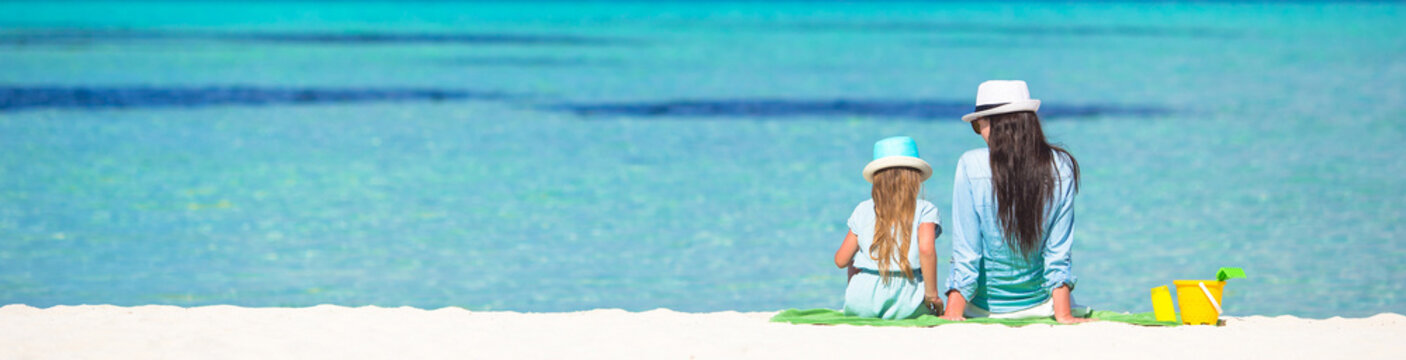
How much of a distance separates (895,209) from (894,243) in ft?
0.44

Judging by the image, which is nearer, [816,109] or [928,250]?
[928,250]

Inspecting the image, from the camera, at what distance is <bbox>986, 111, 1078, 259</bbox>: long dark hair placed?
6496 millimetres

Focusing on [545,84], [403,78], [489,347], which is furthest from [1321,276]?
[403,78]

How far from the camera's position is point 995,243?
6641 millimetres

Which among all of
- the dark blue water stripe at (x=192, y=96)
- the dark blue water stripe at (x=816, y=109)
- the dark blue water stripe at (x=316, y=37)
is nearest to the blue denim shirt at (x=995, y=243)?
the dark blue water stripe at (x=816, y=109)

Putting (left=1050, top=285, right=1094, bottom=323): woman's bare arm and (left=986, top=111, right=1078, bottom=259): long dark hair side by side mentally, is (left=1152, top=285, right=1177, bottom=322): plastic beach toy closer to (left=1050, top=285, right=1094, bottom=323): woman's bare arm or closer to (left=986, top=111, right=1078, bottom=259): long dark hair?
(left=1050, top=285, right=1094, bottom=323): woman's bare arm

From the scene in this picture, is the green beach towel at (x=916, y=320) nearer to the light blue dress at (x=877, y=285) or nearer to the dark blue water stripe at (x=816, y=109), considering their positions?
the light blue dress at (x=877, y=285)

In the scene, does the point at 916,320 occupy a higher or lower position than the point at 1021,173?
lower

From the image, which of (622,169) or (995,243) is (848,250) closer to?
(995,243)

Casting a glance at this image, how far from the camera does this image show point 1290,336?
6434mm

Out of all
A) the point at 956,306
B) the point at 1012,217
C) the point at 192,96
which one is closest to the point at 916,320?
the point at 956,306

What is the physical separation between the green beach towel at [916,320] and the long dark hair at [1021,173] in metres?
0.37

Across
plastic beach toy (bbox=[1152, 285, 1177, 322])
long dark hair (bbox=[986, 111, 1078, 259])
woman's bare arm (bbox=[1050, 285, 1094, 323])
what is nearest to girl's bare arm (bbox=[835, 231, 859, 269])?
long dark hair (bbox=[986, 111, 1078, 259])

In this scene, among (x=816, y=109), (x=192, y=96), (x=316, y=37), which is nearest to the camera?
(x=816, y=109)
